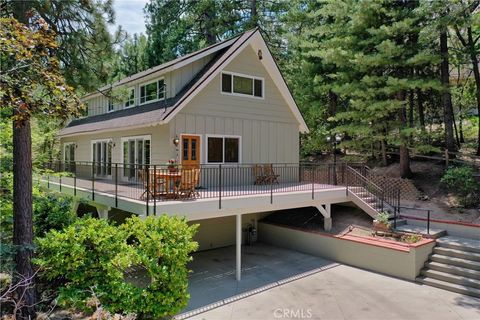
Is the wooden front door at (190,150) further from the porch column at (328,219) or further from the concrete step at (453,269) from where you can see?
the concrete step at (453,269)

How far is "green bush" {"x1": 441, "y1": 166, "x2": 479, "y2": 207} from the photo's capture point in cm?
1309

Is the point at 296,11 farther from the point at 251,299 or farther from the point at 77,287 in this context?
the point at 77,287

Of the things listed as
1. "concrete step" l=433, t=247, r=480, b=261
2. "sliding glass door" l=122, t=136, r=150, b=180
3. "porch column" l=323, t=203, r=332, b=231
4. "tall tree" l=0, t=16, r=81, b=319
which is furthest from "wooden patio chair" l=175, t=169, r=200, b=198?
"concrete step" l=433, t=247, r=480, b=261

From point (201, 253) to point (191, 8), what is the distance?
21.5 m

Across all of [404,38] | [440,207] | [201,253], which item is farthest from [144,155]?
[404,38]

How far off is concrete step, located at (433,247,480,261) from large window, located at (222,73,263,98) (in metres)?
9.20

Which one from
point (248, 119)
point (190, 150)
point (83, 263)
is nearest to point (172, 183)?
point (190, 150)

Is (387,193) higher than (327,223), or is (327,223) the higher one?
(387,193)

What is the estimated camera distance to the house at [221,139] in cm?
1204

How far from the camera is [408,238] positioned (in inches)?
430

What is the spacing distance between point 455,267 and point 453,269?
140mm

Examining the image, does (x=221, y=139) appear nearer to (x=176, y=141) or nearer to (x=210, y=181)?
(x=210, y=181)

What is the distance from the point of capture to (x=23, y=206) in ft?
22.0

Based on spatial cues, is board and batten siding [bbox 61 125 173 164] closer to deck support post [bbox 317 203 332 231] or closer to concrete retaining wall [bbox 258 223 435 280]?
concrete retaining wall [bbox 258 223 435 280]
